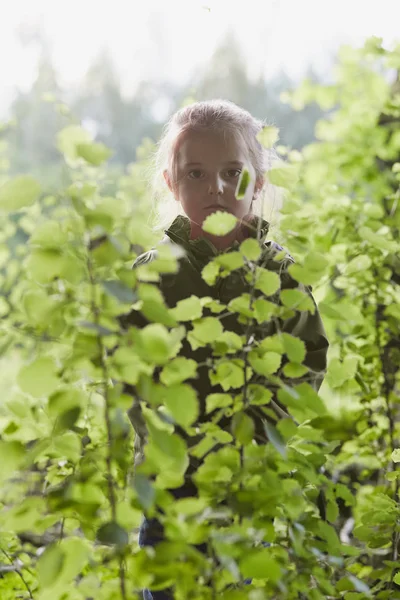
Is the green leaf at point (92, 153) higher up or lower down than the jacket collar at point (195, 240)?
higher up

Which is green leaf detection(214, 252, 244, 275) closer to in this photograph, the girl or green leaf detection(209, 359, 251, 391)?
green leaf detection(209, 359, 251, 391)

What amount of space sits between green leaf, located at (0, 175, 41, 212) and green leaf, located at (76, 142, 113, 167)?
0.05 metres

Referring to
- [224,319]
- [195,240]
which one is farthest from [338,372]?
[195,240]

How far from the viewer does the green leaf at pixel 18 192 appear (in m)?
0.57

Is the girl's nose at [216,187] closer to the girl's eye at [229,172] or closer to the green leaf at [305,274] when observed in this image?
the girl's eye at [229,172]

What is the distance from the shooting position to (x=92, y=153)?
577mm

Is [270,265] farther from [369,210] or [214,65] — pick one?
[214,65]

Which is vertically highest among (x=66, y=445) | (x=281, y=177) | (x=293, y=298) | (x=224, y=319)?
(x=281, y=177)

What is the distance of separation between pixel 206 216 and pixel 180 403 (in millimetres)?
530

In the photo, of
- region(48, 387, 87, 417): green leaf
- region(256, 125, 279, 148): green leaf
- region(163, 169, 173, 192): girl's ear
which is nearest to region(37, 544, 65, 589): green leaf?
region(48, 387, 87, 417): green leaf

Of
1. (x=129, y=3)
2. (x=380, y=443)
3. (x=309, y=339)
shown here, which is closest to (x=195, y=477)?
(x=309, y=339)

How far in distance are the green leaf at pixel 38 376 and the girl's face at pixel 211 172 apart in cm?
53

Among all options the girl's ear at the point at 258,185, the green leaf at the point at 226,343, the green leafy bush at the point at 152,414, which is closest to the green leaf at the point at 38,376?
the green leafy bush at the point at 152,414

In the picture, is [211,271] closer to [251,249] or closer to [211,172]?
[251,249]
